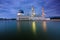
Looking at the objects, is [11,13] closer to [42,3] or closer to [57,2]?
[42,3]

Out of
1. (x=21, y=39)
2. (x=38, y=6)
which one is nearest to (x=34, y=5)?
(x=38, y=6)

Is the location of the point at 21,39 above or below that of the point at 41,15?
below

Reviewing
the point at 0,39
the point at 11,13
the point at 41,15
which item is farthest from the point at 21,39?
the point at 41,15

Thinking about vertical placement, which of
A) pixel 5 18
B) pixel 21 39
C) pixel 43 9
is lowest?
pixel 21 39

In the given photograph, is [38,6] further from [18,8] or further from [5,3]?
[5,3]

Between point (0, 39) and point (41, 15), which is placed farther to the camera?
point (41, 15)

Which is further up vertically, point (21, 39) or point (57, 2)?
point (57, 2)

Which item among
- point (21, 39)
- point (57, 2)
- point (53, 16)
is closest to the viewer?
point (21, 39)

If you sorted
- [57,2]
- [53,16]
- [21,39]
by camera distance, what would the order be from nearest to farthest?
[21,39] → [57,2] → [53,16]

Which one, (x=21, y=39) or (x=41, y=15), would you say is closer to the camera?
(x=21, y=39)
